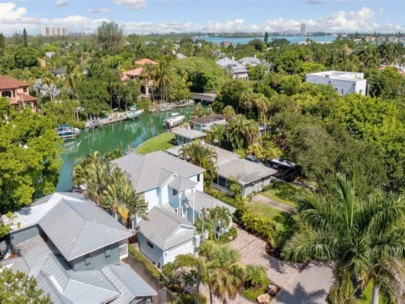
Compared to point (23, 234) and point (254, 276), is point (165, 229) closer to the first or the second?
point (254, 276)

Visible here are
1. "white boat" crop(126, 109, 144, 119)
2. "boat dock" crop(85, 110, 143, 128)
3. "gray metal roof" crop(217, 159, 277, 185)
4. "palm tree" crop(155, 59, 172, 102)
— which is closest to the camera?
"gray metal roof" crop(217, 159, 277, 185)

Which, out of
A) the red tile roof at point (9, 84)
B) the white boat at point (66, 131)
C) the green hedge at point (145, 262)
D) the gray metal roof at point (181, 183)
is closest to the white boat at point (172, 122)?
the white boat at point (66, 131)

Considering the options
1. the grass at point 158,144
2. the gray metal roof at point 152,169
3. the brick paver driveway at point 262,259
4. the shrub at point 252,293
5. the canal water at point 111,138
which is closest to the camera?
the shrub at point 252,293

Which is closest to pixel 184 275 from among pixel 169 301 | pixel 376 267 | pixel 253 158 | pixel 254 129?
pixel 169 301

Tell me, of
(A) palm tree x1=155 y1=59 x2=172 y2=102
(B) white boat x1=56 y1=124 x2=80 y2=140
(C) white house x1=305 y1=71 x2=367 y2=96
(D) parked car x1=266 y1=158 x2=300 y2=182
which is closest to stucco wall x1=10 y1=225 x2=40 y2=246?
(D) parked car x1=266 y1=158 x2=300 y2=182

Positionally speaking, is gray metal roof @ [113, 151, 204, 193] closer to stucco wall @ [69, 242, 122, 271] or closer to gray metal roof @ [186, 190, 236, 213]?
gray metal roof @ [186, 190, 236, 213]

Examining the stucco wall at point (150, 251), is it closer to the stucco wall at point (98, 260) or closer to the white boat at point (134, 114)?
the stucco wall at point (98, 260)

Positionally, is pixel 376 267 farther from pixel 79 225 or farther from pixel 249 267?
pixel 79 225

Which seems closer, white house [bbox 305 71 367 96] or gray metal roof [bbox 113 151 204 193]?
gray metal roof [bbox 113 151 204 193]
